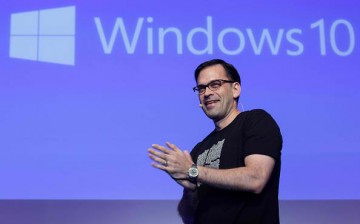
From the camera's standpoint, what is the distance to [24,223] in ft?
7.90

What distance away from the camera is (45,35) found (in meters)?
2.58

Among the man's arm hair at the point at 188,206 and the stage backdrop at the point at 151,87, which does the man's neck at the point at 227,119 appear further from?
the stage backdrop at the point at 151,87

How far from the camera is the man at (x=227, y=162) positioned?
143cm

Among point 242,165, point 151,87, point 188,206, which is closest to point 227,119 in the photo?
point 242,165

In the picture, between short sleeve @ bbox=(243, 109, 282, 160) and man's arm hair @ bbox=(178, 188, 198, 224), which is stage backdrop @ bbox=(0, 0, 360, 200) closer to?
man's arm hair @ bbox=(178, 188, 198, 224)

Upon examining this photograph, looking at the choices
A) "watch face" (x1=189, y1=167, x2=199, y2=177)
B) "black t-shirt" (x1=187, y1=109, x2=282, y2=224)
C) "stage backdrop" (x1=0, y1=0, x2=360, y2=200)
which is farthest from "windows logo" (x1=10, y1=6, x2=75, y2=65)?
"watch face" (x1=189, y1=167, x2=199, y2=177)

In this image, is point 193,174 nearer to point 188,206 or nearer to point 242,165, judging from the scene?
point 242,165

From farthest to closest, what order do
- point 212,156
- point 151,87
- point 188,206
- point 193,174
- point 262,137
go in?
point 151,87
point 188,206
point 212,156
point 262,137
point 193,174

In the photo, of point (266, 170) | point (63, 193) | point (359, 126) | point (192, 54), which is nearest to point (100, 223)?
point (63, 193)

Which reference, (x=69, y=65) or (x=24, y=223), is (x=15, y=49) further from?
(x=24, y=223)

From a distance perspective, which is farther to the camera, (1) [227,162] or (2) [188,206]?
(2) [188,206]

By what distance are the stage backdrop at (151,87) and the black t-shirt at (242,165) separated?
795 millimetres

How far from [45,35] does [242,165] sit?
1495 mm

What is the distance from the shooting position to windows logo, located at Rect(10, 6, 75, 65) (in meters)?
2.56
